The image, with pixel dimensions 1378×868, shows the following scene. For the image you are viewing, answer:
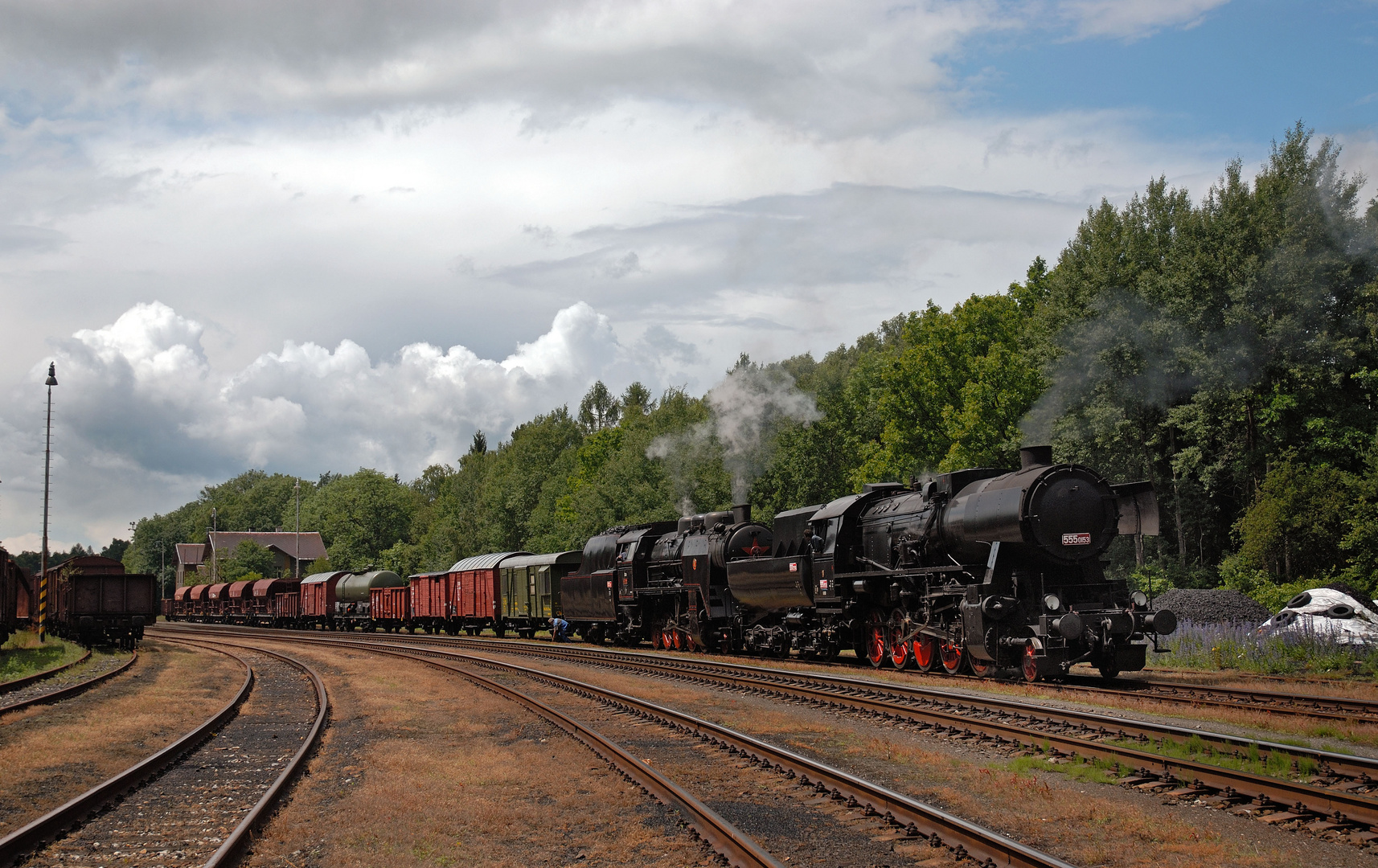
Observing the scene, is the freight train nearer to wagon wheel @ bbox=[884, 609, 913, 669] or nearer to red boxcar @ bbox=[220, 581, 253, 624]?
wagon wheel @ bbox=[884, 609, 913, 669]

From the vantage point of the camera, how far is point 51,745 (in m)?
13.4

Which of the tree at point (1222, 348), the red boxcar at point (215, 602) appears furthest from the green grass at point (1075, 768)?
the red boxcar at point (215, 602)

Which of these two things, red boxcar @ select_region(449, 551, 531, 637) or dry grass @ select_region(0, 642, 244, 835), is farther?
red boxcar @ select_region(449, 551, 531, 637)

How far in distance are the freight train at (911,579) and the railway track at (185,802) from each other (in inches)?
407

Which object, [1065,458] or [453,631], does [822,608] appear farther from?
[453,631]

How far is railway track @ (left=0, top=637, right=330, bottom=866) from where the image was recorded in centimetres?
795

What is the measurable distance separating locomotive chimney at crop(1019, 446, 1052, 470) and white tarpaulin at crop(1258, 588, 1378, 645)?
7832 mm

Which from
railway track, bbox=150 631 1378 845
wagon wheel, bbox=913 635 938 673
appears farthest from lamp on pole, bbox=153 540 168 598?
railway track, bbox=150 631 1378 845

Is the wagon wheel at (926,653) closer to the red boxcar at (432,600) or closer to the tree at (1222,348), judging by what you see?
the tree at (1222,348)

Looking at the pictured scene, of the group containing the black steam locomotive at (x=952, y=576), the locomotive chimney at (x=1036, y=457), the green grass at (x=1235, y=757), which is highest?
the locomotive chimney at (x=1036, y=457)

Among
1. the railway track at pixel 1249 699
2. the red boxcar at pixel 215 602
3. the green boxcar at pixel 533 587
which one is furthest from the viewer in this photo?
the red boxcar at pixel 215 602

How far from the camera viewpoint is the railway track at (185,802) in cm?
795

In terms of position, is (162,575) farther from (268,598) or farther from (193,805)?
(193,805)

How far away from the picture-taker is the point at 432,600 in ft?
167
